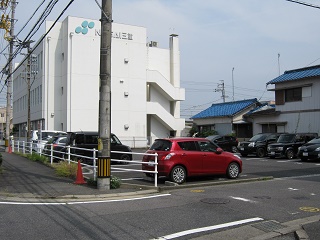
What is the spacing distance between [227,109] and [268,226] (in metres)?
36.5

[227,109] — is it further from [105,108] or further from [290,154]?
[105,108]

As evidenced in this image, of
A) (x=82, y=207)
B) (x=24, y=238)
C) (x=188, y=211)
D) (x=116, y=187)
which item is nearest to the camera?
(x=24, y=238)

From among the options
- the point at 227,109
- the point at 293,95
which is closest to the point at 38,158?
the point at 293,95

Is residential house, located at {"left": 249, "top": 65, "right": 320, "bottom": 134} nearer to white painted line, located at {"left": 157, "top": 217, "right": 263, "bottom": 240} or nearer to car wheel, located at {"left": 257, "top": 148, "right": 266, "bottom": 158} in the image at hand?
car wheel, located at {"left": 257, "top": 148, "right": 266, "bottom": 158}

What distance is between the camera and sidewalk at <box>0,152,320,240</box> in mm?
6371

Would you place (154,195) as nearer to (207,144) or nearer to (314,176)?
(207,144)

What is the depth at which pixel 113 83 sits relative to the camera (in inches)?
1580

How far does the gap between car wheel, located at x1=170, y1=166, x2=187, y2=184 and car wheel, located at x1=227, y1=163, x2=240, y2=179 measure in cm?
197

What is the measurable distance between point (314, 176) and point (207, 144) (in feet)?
16.3

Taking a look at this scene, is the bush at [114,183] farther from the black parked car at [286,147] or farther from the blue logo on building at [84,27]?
the blue logo on building at [84,27]

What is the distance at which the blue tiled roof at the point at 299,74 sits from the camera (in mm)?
30742

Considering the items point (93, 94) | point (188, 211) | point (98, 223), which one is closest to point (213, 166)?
point (188, 211)

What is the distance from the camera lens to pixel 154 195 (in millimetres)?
10312

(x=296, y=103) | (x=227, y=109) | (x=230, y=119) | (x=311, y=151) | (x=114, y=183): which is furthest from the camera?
(x=227, y=109)
